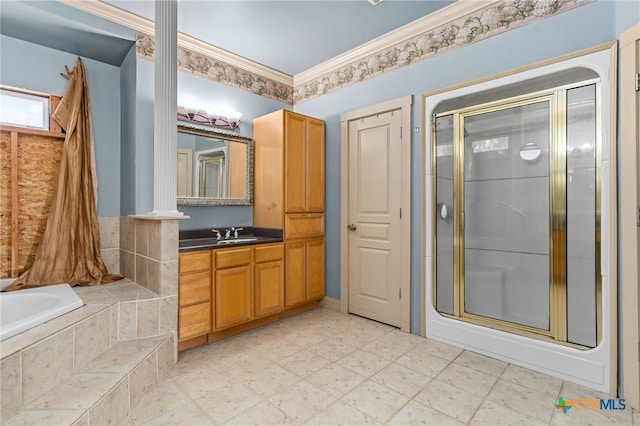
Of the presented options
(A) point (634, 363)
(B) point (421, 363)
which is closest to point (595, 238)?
(A) point (634, 363)

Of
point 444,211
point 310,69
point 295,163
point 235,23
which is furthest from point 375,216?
point 235,23

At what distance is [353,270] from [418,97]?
6.14ft

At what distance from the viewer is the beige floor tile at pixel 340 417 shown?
5.39 feet

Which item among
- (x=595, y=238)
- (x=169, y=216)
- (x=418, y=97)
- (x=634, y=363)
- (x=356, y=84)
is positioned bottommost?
(x=634, y=363)

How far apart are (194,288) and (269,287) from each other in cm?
77

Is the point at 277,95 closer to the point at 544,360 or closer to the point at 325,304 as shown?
the point at 325,304

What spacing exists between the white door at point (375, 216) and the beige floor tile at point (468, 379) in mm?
793

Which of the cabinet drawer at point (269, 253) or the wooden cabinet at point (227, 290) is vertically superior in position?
the cabinet drawer at point (269, 253)

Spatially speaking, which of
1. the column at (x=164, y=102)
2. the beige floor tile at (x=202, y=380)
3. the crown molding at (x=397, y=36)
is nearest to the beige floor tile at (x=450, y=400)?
the beige floor tile at (x=202, y=380)

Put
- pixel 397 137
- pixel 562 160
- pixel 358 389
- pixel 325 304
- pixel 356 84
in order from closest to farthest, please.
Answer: pixel 358 389 < pixel 562 160 < pixel 397 137 < pixel 356 84 < pixel 325 304

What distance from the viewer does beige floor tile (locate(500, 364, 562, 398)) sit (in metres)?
1.97

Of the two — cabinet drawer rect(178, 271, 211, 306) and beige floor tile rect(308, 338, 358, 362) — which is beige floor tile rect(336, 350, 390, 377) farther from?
cabinet drawer rect(178, 271, 211, 306)

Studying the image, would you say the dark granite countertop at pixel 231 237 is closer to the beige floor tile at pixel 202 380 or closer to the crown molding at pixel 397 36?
the beige floor tile at pixel 202 380

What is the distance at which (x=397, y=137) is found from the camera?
9.69 ft
